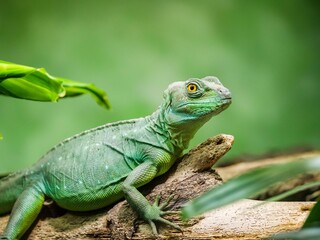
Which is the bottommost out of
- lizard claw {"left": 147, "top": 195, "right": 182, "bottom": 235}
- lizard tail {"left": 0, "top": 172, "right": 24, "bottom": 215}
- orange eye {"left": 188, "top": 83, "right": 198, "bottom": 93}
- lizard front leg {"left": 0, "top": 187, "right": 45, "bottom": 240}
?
lizard claw {"left": 147, "top": 195, "right": 182, "bottom": 235}

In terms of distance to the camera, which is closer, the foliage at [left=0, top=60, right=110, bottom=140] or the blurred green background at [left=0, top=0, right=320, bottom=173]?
A: the foliage at [left=0, top=60, right=110, bottom=140]

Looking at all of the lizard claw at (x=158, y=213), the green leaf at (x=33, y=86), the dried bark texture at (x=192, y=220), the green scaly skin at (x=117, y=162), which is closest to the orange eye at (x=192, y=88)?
the green scaly skin at (x=117, y=162)

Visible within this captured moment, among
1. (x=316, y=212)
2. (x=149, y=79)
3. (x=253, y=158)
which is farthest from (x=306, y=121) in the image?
(x=316, y=212)

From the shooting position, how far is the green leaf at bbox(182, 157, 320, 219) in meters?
1.57

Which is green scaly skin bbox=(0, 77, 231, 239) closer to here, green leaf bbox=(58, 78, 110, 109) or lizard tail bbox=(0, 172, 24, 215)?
lizard tail bbox=(0, 172, 24, 215)

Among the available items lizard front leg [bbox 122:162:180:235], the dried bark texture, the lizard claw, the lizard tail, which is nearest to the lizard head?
the dried bark texture

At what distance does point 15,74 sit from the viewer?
309 centimetres

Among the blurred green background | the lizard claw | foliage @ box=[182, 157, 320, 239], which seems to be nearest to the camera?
foliage @ box=[182, 157, 320, 239]

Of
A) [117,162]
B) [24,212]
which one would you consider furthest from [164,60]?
[24,212]

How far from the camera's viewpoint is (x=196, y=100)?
2.99 meters

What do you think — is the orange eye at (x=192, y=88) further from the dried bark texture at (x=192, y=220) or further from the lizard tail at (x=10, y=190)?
the lizard tail at (x=10, y=190)

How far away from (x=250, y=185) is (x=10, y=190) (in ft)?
7.35

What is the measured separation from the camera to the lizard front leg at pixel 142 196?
2.78 m

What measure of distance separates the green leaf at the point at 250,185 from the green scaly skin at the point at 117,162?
3.89ft
